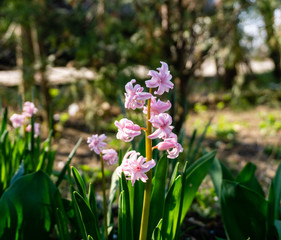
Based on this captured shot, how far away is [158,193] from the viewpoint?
1.00 m

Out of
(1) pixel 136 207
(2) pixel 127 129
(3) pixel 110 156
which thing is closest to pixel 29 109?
(3) pixel 110 156

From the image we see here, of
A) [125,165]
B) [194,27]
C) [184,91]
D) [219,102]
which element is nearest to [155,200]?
[125,165]

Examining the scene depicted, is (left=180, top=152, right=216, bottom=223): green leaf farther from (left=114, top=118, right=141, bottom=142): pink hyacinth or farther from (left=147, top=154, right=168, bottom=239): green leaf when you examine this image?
(left=114, top=118, right=141, bottom=142): pink hyacinth

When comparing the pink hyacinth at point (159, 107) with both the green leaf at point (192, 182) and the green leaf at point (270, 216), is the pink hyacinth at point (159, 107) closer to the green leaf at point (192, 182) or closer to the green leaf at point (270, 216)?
the green leaf at point (192, 182)

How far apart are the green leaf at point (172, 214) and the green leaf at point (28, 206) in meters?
0.40

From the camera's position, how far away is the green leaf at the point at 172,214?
3.16 ft

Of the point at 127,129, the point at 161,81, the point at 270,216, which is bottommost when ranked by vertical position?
the point at 270,216

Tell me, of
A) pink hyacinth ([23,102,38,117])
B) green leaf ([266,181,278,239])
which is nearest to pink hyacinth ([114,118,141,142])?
green leaf ([266,181,278,239])

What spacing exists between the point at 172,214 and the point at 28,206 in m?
0.51

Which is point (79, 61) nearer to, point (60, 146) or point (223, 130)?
point (60, 146)

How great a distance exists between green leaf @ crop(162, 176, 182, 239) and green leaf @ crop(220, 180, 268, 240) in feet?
0.83

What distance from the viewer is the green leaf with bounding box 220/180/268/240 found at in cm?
113

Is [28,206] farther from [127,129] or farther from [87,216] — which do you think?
[127,129]

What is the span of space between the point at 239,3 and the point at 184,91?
3.56ft
